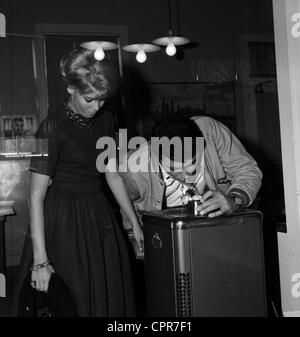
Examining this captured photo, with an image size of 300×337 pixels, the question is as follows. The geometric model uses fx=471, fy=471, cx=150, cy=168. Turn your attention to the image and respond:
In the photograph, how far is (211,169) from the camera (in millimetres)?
1846

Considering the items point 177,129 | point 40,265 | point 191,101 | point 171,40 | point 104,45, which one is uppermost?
point 171,40

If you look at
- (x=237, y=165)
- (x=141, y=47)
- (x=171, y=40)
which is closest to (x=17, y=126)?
(x=141, y=47)

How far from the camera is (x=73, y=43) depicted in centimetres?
283

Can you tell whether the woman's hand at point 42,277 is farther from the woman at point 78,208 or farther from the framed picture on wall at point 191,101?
the framed picture on wall at point 191,101

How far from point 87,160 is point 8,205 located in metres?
1.09

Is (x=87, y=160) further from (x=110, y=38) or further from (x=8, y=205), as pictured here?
(x=110, y=38)

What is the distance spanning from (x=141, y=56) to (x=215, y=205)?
208cm

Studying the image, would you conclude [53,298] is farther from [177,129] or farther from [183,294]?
[177,129]

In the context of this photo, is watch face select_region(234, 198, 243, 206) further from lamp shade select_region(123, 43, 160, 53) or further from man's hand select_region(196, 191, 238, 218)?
lamp shade select_region(123, 43, 160, 53)

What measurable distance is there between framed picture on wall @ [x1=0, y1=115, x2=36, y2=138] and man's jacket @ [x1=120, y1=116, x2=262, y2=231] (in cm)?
95

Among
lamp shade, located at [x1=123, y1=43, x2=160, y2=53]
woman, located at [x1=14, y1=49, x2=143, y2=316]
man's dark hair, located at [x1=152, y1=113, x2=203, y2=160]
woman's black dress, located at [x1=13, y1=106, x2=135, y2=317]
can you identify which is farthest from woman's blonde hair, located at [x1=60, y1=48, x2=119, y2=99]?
lamp shade, located at [x1=123, y1=43, x2=160, y2=53]

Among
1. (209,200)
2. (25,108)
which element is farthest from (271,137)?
(209,200)

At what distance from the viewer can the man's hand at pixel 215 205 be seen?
1363 mm
